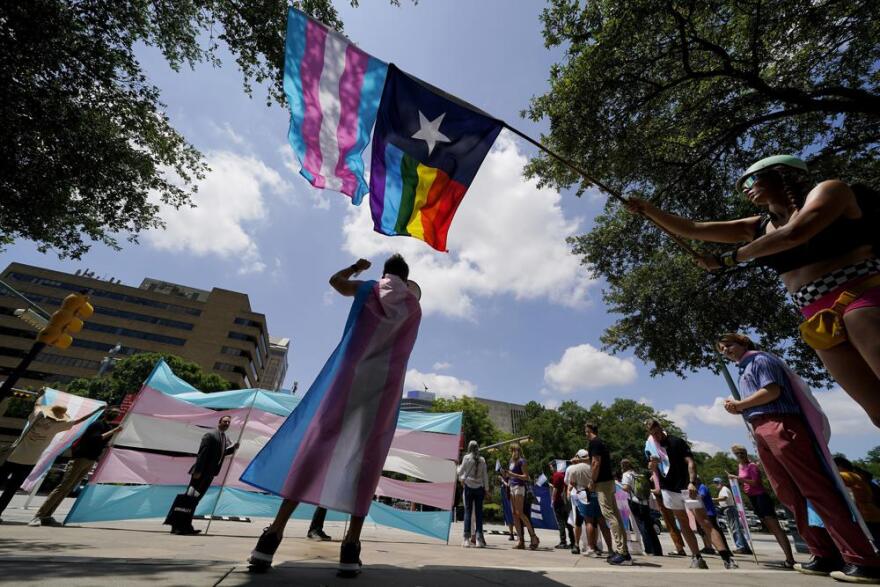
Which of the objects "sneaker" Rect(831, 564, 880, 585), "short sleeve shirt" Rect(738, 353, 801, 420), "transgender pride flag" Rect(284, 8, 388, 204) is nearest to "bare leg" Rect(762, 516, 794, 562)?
"short sleeve shirt" Rect(738, 353, 801, 420)

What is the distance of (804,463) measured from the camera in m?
2.70

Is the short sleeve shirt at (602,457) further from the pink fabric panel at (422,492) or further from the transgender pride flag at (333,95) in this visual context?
the transgender pride flag at (333,95)

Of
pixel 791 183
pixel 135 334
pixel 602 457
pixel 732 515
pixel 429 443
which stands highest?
pixel 135 334

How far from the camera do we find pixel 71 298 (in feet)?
20.6

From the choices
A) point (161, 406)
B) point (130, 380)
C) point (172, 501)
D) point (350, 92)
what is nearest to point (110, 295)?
point (130, 380)

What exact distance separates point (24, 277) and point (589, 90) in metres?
92.0

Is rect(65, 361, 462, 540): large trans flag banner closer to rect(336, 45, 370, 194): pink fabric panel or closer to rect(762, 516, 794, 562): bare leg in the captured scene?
rect(762, 516, 794, 562): bare leg

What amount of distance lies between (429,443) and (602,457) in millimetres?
4157

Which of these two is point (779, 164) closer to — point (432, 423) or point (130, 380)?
point (432, 423)

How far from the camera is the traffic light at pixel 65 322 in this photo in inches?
236

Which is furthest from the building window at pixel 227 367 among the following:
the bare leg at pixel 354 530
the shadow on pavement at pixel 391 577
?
the bare leg at pixel 354 530

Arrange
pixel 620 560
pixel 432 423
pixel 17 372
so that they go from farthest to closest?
pixel 432 423 → pixel 17 372 → pixel 620 560

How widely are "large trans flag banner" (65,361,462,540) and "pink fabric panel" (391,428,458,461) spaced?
2 centimetres

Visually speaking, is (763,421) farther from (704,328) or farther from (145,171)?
(145,171)
